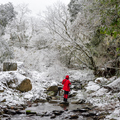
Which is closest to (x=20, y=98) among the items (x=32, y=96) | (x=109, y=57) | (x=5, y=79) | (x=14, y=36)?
(x=32, y=96)

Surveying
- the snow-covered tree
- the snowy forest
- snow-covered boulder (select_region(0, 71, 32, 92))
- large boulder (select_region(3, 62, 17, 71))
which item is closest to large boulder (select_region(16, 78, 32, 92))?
snow-covered boulder (select_region(0, 71, 32, 92))

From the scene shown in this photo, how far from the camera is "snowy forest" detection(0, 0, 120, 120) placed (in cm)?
778

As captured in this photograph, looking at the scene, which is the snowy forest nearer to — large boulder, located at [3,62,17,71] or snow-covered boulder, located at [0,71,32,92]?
snow-covered boulder, located at [0,71,32,92]

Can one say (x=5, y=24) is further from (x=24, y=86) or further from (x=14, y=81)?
(x=24, y=86)

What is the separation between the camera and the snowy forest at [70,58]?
25.5 ft

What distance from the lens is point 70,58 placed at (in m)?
17.0

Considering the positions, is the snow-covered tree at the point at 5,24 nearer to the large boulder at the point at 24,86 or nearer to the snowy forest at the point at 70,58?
the snowy forest at the point at 70,58

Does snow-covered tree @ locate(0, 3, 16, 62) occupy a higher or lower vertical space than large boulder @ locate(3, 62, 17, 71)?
higher

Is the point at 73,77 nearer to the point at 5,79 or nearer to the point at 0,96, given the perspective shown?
the point at 5,79

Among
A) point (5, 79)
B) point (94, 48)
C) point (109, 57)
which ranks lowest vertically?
point (5, 79)

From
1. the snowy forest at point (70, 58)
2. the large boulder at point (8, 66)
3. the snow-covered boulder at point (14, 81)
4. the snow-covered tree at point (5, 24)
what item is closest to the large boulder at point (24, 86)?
the snow-covered boulder at point (14, 81)

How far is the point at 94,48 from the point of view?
13.2 m

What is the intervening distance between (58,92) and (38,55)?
8.22 metres

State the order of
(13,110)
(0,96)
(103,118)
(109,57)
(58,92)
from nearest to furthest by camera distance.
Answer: (103,118), (13,110), (0,96), (58,92), (109,57)
